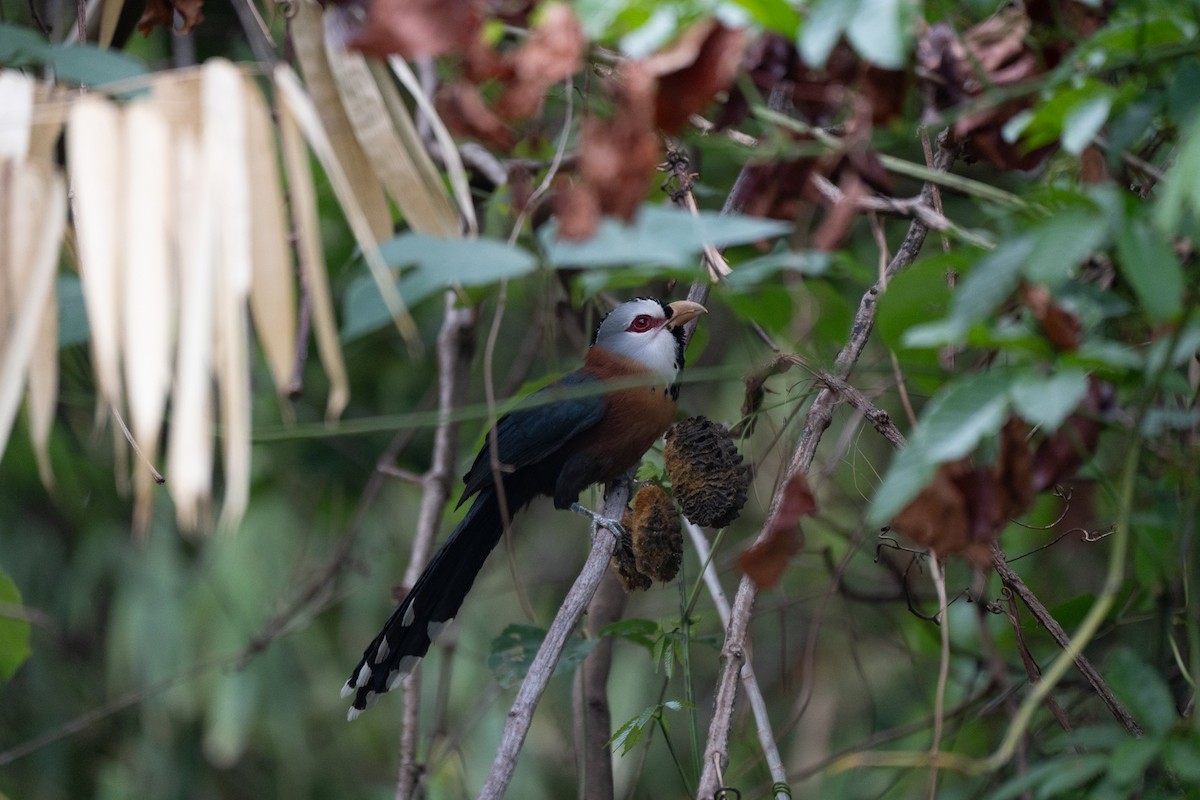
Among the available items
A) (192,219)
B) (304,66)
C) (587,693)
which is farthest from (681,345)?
(192,219)

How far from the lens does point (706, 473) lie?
8.87ft

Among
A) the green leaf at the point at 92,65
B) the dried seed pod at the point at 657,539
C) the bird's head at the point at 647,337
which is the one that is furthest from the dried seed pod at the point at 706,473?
the green leaf at the point at 92,65

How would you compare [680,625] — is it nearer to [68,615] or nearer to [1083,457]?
[1083,457]

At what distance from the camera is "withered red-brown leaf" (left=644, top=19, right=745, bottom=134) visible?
1489 mm

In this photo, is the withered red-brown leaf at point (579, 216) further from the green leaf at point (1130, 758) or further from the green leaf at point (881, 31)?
the green leaf at point (1130, 758)

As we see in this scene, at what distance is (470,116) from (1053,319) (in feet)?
2.89

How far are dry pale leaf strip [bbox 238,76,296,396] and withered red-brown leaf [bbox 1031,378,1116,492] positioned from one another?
1.10 metres

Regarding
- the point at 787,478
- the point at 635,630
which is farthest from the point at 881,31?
the point at 635,630

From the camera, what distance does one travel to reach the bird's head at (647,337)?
3.82m

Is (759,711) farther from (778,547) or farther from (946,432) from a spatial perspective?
(946,432)

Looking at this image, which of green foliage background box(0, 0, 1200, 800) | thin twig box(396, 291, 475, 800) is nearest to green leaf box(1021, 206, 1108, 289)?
green foliage background box(0, 0, 1200, 800)

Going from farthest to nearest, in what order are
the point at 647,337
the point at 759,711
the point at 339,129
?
the point at 647,337, the point at 759,711, the point at 339,129

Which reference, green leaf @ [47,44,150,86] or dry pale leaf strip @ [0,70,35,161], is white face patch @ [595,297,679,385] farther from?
dry pale leaf strip @ [0,70,35,161]

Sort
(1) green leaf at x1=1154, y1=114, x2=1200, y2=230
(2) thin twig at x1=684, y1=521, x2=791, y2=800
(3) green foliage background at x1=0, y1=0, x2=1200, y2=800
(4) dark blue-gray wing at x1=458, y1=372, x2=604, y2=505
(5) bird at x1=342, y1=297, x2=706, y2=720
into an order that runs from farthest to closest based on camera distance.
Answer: (4) dark blue-gray wing at x1=458, y1=372, x2=604, y2=505 → (5) bird at x1=342, y1=297, x2=706, y2=720 → (3) green foliage background at x1=0, y1=0, x2=1200, y2=800 → (2) thin twig at x1=684, y1=521, x2=791, y2=800 → (1) green leaf at x1=1154, y1=114, x2=1200, y2=230
